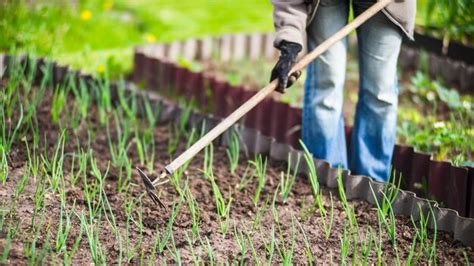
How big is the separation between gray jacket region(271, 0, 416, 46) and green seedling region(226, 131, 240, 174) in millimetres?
559

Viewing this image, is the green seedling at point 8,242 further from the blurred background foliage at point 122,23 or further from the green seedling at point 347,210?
the blurred background foliage at point 122,23

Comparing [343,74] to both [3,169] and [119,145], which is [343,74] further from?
[3,169]

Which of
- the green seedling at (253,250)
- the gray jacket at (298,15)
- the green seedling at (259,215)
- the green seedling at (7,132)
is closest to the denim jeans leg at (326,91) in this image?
the gray jacket at (298,15)

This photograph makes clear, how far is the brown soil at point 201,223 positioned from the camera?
10.1 ft

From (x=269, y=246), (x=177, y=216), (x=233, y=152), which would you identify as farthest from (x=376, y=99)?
(x=177, y=216)

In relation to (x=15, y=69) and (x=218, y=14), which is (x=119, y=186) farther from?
(x=218, y=14)

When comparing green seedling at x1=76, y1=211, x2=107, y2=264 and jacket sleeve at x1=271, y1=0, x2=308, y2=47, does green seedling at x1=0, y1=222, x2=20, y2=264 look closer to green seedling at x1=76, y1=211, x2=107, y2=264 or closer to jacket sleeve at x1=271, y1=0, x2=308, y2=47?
green seedling at x1=76, y1=211, x2=107, y2=264

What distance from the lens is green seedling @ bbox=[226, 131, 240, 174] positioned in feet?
12.6

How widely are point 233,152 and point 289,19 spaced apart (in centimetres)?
71

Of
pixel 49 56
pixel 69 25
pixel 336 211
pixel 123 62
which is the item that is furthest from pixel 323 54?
pixel 69 25

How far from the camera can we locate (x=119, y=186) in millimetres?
3621

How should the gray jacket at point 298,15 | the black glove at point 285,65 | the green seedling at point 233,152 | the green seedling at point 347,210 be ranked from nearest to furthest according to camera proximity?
the green seedling at point 347,210, the black glove at point 285,65, the gray jacket at point 298,15, the green seedling at point 233,152

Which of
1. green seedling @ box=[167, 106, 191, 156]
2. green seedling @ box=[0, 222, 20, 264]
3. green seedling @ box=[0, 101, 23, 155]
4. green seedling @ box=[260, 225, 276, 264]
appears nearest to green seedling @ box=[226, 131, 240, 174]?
green seedling @ box=[167, 106, 191, 156]

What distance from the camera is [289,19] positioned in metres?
3.60
